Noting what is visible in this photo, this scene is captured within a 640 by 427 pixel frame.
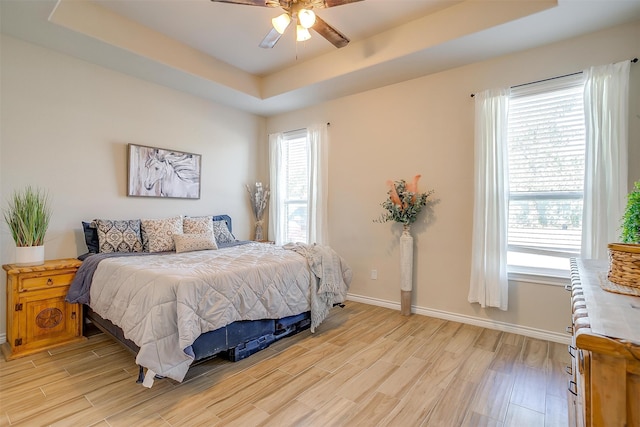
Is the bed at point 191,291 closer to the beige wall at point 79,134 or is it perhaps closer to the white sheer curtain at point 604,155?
the beige wall at point 79,134

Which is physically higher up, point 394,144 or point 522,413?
point 394,144

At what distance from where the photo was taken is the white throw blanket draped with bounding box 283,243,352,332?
2959 millimetres

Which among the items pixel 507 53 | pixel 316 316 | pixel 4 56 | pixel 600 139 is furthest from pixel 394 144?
pixel 4 56

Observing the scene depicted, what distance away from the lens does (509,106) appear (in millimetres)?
3055

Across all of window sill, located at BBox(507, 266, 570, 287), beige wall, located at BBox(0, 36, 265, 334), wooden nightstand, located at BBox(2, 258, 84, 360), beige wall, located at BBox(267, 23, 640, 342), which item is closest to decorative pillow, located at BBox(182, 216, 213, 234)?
beige wall, located at BBox(0, 36, 265, 334)

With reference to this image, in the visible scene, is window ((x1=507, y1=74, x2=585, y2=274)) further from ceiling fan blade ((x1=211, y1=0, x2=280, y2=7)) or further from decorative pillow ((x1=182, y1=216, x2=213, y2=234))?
decorative pillow ((x1=182, y1=216, x2=213, y2=234))

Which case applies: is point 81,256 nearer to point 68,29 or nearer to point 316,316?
point 68,29

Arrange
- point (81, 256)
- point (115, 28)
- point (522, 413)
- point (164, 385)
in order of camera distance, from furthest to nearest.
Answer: point (81, 256), point (115, 28), point (164, 385), point (522, 413)

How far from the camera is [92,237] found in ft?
10.1

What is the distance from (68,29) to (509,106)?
Answer: 13.4ft

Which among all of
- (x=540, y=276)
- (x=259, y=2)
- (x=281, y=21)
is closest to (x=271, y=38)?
(x=281, y=21)

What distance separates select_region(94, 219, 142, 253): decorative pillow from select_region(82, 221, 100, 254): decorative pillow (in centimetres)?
6

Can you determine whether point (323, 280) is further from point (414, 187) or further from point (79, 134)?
point (79, 134)

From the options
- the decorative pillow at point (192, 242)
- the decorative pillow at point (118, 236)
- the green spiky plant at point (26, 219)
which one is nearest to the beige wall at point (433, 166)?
the decorative pillow at point (192, 242)
